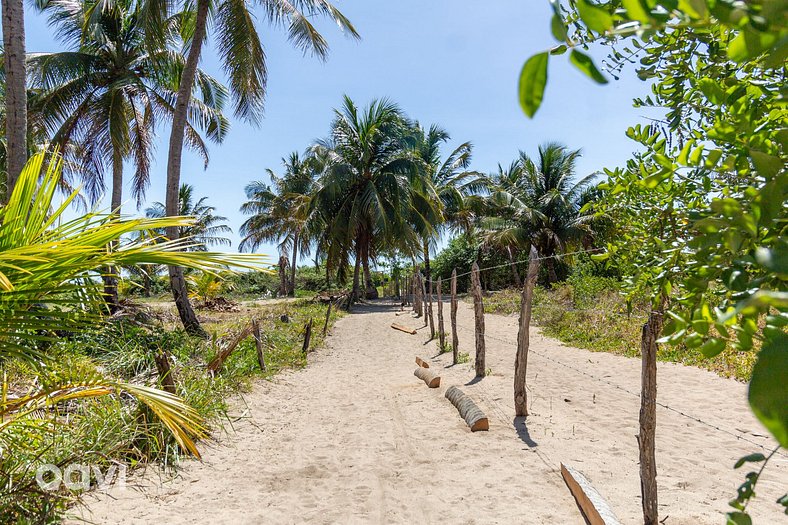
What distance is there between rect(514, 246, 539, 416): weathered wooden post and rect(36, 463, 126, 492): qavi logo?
3.86 metres

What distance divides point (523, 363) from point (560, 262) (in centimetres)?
1822

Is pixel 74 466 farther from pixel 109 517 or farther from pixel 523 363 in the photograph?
pixel 523 363

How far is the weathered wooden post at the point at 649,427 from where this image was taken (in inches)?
114

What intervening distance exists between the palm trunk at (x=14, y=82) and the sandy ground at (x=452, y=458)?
169 inches

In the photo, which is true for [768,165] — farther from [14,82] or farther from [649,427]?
[14,82]

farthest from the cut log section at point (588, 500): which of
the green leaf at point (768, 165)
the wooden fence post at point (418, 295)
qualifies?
the wooden fence post at point (418, 295)

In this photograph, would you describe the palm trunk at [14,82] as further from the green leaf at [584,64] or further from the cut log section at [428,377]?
the green leaf at [584,64]

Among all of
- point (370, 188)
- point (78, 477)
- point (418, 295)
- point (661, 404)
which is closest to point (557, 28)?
point (78, 477)

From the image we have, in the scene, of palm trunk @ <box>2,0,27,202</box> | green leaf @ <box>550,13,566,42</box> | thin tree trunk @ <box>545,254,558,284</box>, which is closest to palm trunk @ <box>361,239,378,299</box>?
thin tree trunk @ <box>545,254,558,284</box>

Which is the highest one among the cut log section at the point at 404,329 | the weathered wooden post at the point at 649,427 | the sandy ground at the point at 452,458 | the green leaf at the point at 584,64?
the green leaf at the point at 584,64

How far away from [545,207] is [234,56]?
1530 cm

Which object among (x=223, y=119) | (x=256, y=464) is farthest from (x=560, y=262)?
(x=256, y=464)

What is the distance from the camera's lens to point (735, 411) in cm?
542

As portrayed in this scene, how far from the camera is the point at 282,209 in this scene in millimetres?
26578
